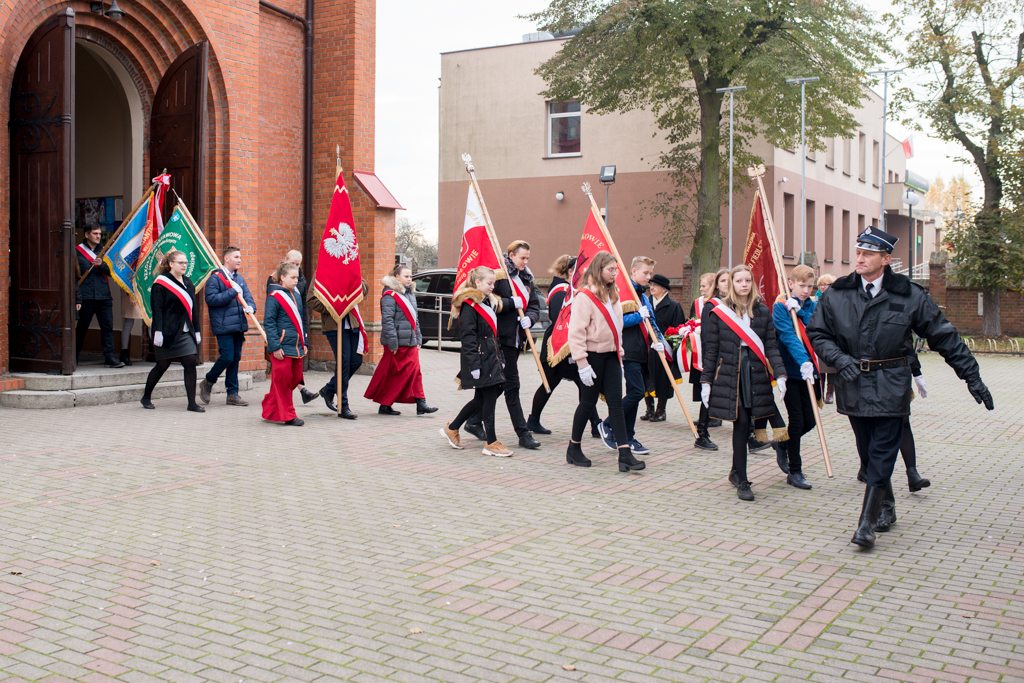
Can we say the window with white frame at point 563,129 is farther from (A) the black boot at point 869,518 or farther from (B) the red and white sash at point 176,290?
(A) the black boot at point 869,518

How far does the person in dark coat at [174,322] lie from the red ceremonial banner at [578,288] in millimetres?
4551

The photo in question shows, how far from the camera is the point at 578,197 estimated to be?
3491 centimetres

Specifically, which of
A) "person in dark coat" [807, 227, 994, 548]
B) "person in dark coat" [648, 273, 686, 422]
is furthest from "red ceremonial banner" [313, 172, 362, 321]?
"person in dark coat" [807, 227, 994, 548]

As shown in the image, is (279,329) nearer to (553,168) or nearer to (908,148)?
(553,168)

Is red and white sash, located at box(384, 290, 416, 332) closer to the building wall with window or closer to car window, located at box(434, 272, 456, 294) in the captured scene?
car window, located at box(434, 272, 456, 294)

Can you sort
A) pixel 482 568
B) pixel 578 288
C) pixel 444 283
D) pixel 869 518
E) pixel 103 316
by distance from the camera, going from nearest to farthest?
pixel 482 568, pixel 869 518, pixel 578 288, pixel 103 316, pixel 444 283

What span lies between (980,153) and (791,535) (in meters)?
27.4

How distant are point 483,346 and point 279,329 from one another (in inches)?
109

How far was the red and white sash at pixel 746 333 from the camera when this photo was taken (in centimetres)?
699

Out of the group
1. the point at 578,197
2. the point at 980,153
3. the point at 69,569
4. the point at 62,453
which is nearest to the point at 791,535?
the point at 69,569

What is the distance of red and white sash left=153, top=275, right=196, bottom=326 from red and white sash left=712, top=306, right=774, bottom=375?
6.66 m

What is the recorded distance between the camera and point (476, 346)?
856cm

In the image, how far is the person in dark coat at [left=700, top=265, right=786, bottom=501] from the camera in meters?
6.93

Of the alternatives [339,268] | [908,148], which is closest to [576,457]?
[339,268]
